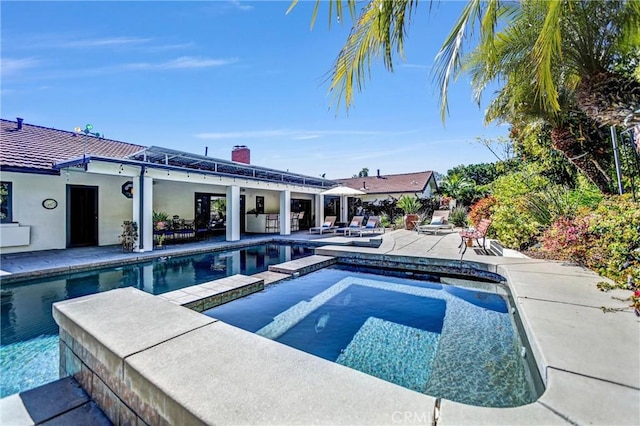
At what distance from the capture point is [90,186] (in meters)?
12.2

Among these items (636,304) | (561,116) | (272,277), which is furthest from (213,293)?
(561,116)

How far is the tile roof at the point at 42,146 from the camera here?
9.89 m

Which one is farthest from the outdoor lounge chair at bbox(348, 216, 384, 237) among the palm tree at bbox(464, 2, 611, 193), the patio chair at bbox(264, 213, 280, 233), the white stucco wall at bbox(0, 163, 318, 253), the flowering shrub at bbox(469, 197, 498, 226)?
the palm tree at bbox(464, 2, 611, 193)

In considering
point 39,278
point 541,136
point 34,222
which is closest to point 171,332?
point 39,278

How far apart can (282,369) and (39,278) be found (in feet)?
29.2

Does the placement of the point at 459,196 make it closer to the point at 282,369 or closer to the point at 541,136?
the point at 541,136

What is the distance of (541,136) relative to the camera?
11523 mm

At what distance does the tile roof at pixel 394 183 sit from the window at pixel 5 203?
20.8 metres

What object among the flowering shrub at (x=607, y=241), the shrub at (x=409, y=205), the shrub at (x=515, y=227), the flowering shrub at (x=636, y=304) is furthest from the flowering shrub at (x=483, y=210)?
the flowering shrub at (x=636, y=304)

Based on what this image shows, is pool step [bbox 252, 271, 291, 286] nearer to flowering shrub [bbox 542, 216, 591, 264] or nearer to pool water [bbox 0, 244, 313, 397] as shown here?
pool water [bbox 0, 244, 313, 397]

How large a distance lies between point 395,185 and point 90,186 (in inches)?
871

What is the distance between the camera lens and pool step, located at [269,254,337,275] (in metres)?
7.99

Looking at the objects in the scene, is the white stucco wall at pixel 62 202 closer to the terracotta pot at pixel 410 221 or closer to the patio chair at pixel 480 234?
the terracotta pot at pixel 410 221

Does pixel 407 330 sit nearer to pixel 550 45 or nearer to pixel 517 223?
pixel 550 45
